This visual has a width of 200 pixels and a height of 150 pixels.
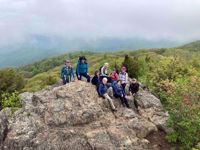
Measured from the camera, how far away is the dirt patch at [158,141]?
28547 millimetres

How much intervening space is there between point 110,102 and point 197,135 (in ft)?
23.1

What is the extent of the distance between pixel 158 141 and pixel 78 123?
617cm

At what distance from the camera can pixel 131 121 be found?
97.6 ft

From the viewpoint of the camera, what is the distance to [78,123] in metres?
29.2

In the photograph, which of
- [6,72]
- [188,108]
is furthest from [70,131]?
[6,72]

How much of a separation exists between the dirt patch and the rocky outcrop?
336 mm

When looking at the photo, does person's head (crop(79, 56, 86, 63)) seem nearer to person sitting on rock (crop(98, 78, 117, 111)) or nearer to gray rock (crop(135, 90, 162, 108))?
person sitting on rock (crop(98, 78, 117, 111))

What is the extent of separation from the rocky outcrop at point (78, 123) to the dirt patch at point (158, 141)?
1.10 feet

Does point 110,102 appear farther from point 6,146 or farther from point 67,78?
point 6,146

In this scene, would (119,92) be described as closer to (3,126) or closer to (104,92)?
(104,92)

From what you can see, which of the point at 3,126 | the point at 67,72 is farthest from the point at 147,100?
the point at 3,126

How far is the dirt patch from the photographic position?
28547 mm

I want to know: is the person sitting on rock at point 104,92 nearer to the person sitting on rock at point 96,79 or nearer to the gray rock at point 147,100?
the person sitting on rock at point 96,79

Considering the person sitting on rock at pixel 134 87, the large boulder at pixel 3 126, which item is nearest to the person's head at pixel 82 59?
the person sitting on rock at pixel 134 87
